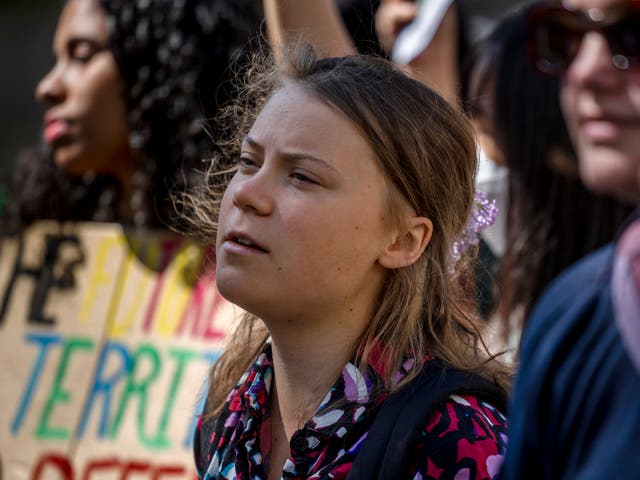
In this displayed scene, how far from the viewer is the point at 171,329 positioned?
3754mm

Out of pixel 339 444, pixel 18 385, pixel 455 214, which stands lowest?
pixel 18 385

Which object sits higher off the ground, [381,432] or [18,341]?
[381,432]

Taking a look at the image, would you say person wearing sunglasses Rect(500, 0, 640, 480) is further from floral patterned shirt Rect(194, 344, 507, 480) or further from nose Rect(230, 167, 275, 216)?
nose Rect(230, 167, 275, 216)

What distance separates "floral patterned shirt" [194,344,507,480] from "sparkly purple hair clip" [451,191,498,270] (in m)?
0.39

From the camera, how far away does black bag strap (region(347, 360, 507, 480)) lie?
1.72m

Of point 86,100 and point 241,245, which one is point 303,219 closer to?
point 241,245

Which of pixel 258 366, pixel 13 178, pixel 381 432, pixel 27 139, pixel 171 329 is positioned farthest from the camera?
pixel 27 139

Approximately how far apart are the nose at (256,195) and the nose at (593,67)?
1.79 feet

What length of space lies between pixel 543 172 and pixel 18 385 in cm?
192

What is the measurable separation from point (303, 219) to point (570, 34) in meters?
0.53

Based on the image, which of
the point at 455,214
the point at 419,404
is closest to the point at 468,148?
the point at 455,214

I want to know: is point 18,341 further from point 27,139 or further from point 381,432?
point 27,139

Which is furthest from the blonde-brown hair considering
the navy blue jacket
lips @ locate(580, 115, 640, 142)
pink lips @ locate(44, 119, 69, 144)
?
pink lips @ locate(44, 119, 69, 144)

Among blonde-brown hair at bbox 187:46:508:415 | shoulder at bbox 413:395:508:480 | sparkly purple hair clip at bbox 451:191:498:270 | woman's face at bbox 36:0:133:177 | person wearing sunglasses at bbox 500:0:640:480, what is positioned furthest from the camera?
woman's face at bbox 36:0:133:177
